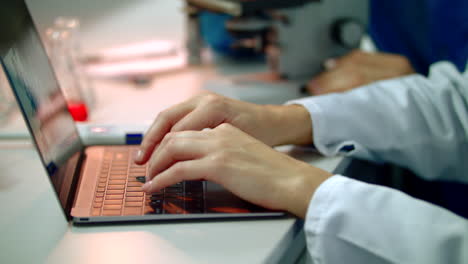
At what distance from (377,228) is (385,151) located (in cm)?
29

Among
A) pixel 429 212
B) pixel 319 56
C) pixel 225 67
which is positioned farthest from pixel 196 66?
pixel 429 212

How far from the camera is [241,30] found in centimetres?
103

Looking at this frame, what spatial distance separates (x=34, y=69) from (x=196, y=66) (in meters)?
0.81

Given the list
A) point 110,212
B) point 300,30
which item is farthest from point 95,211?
point 300,30

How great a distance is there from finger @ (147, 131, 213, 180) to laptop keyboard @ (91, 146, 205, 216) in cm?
4

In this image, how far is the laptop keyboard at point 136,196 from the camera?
1.59ft

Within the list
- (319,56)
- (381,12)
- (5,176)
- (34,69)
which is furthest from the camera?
(381,12)

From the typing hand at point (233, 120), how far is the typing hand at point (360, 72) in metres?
0.35

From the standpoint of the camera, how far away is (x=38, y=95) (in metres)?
0.53

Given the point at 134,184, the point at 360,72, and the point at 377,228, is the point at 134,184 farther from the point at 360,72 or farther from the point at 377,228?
the point at 360,72

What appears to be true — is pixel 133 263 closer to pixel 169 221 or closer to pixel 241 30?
pixel 169 221

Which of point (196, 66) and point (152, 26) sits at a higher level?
point (152, 26)

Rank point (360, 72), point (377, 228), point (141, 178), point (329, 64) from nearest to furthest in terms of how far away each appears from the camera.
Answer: point (377, 228)
point (141, 178)
point (360, 72)
point (329, 64)

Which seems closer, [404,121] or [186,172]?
[186,172]
